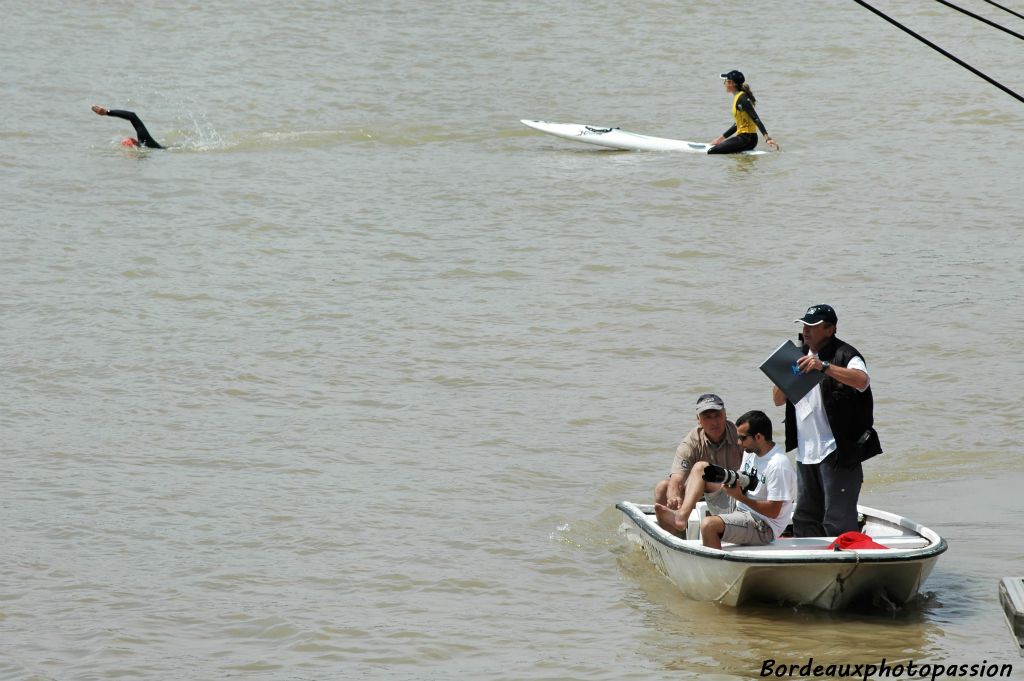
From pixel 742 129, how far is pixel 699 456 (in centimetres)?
1411

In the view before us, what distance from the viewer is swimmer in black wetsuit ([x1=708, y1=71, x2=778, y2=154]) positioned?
2114 centimetres

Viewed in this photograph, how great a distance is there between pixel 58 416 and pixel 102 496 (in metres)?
1.93

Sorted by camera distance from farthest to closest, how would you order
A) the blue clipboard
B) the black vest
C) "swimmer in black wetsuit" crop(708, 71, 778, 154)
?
1. "swimmer in black wetsuit" crop(708, 71, 778, 154)
2. the black vest
3. the blue clipboard

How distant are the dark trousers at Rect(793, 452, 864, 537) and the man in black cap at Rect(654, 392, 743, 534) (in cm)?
48

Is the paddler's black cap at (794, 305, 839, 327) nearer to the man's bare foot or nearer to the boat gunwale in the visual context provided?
the boat gunwale

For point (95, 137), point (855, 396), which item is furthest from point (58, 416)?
point (95, 137)

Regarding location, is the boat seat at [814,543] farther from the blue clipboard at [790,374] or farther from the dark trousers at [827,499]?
the blue clipboard at [790,374]

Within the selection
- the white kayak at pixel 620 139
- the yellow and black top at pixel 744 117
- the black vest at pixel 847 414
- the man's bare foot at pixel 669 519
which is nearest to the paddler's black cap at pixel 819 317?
the black vest at pixel 847 414

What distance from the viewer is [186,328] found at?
14211mm

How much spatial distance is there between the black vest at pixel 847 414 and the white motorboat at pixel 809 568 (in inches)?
19.6

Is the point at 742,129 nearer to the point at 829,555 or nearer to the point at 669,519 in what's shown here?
the point at 669,519

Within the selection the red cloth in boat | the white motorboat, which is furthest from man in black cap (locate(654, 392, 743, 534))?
the red cloth in boat

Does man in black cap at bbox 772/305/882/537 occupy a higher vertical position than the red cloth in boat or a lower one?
higher

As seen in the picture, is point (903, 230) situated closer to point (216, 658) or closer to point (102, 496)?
point (102, 496)
